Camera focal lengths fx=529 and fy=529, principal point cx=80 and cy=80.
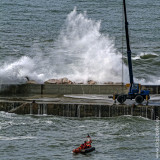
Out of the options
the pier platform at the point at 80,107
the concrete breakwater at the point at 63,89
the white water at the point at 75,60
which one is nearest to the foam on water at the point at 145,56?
the white water at the point at 75,60

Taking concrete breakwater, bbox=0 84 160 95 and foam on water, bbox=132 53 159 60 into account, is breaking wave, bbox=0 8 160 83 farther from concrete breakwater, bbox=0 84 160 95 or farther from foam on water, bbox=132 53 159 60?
concrete breakwater, bbox=0 84 160 95

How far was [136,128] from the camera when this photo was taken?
2527 centimetres

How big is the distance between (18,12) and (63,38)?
11.8 metres

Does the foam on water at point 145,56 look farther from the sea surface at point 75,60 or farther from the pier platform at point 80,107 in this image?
the pier platform at point 80,107

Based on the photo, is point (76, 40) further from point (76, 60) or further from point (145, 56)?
point (145, 56)

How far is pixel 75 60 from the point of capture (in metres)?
44.8

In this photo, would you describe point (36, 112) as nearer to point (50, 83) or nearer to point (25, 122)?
point (25, 122)

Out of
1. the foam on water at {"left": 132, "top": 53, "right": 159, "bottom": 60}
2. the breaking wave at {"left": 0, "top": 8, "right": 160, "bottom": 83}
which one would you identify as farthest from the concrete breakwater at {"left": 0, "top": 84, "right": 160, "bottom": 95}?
the foam on water at {"left": 132, "top": 53, "right": 159, "bottom": 60}

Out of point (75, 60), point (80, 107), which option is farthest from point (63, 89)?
point (75, 60)

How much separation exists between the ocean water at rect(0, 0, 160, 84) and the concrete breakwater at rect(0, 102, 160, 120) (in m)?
4.11

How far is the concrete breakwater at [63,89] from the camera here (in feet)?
111

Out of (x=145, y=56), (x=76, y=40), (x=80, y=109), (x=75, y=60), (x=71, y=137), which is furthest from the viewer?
(x=76, y=40)

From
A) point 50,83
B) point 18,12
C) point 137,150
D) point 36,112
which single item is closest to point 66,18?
point 18,12

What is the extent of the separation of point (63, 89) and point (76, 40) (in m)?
18.0
